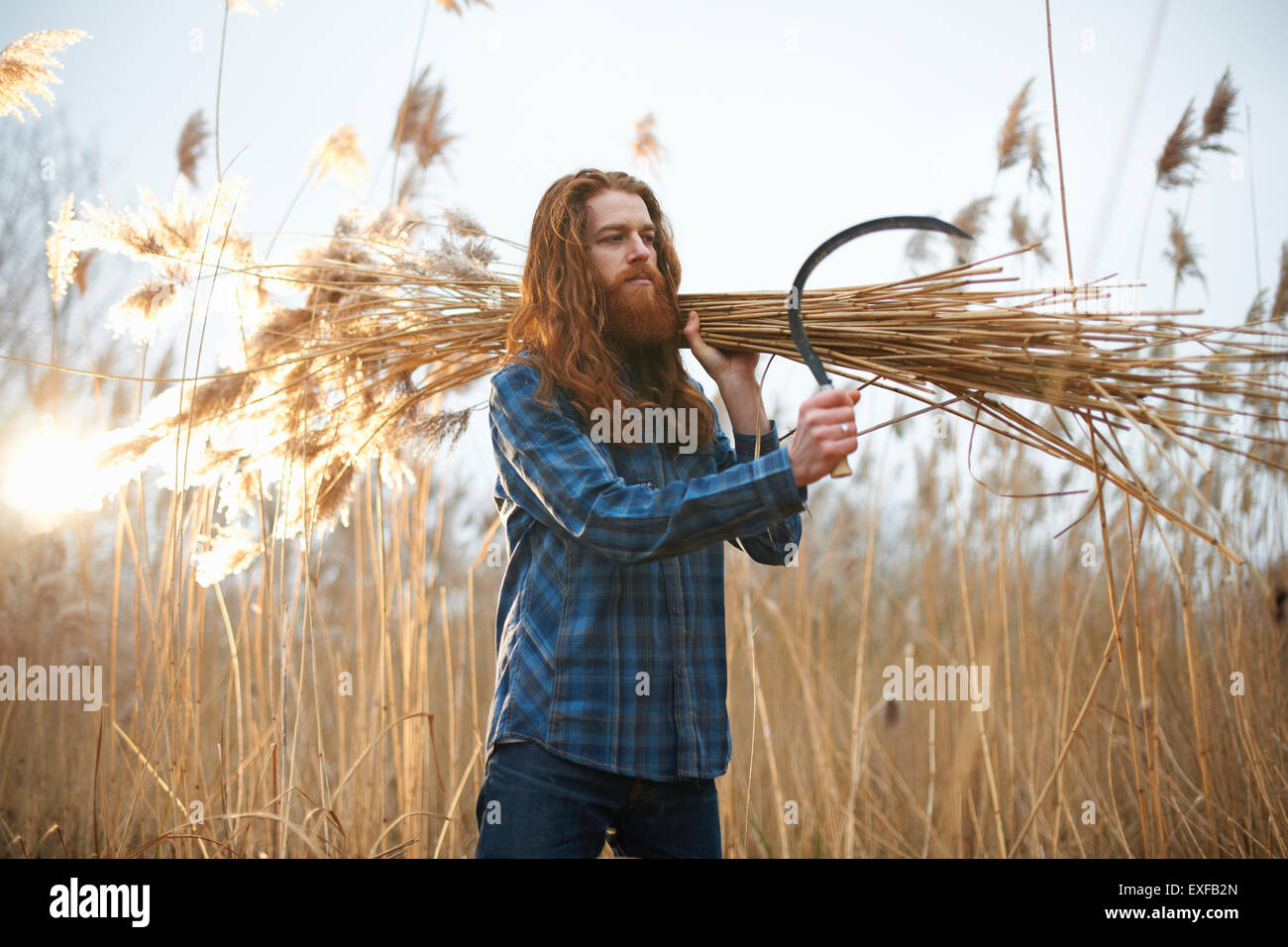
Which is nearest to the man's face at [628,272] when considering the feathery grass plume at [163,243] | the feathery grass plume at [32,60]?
the feathery grass plume at [163,243]

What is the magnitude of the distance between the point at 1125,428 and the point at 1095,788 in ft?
4.06

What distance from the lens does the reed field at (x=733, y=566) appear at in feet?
4.39

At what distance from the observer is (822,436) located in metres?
1.04

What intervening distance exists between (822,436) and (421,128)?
1.50 meters

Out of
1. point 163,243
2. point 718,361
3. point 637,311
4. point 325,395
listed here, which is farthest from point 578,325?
point 163,243

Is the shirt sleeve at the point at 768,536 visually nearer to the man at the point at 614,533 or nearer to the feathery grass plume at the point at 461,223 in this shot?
the man at the point at 614,533

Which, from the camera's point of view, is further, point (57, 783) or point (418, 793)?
point (57, 783)

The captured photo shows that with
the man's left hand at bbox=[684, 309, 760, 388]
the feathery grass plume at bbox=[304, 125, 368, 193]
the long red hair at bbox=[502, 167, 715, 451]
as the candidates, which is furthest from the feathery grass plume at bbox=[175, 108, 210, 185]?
the man's left hand at bbox=[684, 309, 760, 388]

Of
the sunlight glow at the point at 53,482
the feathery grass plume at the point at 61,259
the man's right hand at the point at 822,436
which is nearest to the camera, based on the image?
the man's right hand at the point at 822,436

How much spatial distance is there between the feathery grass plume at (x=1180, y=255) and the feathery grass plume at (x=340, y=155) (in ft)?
6.77
